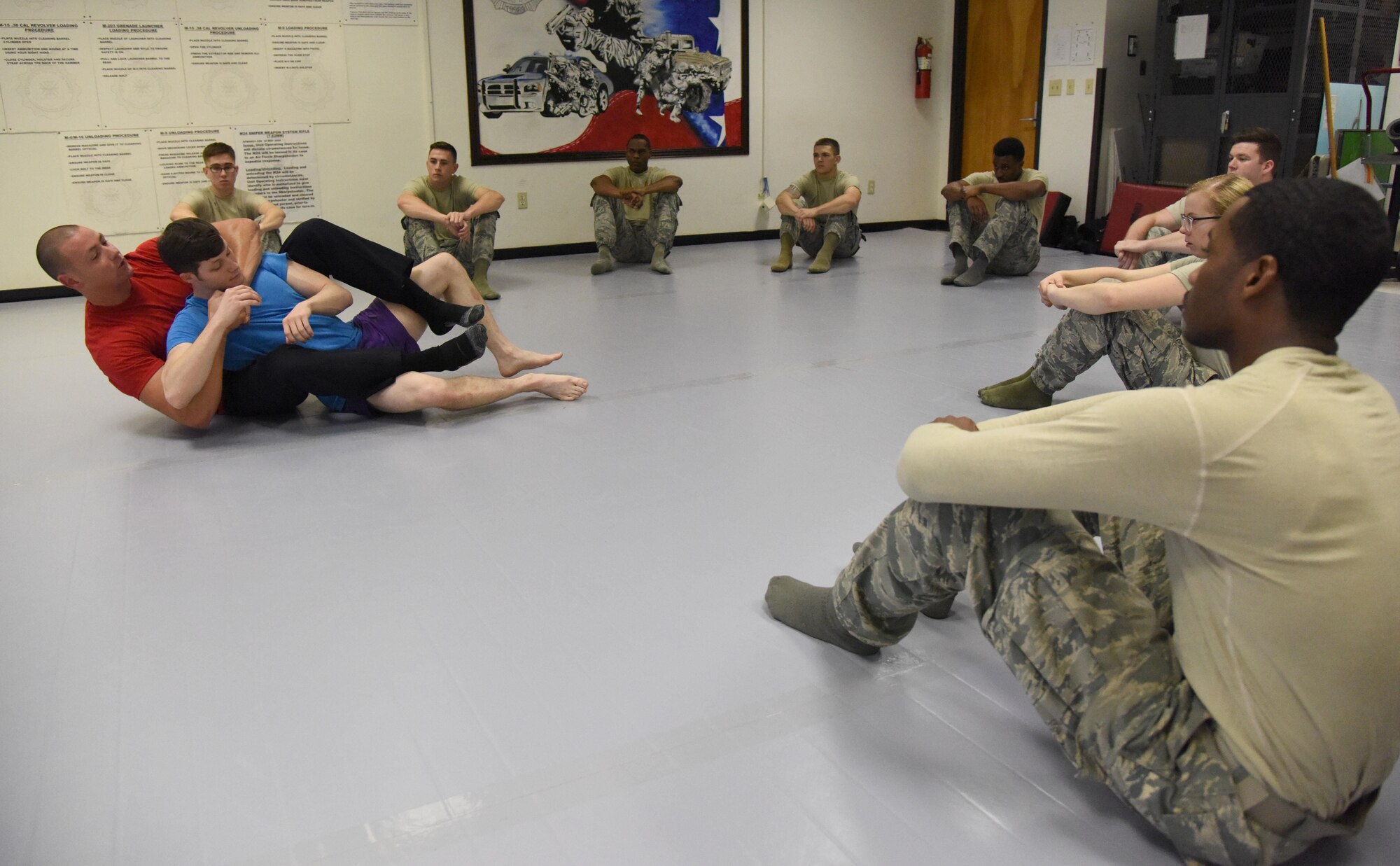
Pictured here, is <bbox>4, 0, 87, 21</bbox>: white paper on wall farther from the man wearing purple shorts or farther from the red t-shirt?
the man wearing purple shorts

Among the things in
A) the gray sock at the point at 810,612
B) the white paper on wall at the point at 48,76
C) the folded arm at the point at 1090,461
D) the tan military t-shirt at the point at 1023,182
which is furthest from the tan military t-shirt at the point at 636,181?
the folded arm at the point at 1090,461

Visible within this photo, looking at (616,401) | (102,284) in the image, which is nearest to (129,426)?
(102,284)

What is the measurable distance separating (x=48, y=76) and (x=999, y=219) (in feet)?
18.6

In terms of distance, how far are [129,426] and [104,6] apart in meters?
3.82

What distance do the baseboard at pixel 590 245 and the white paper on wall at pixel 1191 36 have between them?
8.46 ft

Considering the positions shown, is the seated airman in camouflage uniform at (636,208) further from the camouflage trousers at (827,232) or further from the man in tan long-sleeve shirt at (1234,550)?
the man in tan long-sleeve shirt at (1234,550)

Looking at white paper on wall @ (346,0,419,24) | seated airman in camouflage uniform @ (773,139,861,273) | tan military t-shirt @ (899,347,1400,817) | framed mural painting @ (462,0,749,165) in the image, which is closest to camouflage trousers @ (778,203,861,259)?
seated airman in camouflage uniform @ (773,139,861,273)

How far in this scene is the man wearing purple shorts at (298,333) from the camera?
3074mm

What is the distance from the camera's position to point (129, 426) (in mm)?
3549

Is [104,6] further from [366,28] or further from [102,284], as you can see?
[102,284]

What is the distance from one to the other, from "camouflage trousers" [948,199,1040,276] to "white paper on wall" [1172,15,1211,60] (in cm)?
182

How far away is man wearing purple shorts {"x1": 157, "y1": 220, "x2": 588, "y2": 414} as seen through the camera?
3.07 m

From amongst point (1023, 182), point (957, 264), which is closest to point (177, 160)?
point (957, 264)

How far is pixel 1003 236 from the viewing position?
19.9 feet
